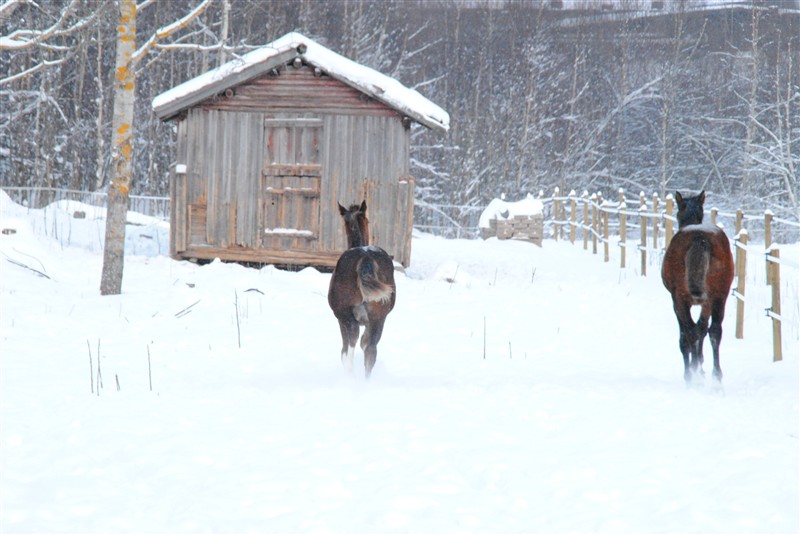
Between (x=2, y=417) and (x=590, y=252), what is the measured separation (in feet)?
53.0

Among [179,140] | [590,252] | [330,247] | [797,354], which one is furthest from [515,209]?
[797,354]

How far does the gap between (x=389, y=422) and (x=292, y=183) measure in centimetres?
996

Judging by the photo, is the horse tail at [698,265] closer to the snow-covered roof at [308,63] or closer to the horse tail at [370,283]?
the horse tail at [370,283]

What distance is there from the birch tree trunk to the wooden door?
12.1 feet

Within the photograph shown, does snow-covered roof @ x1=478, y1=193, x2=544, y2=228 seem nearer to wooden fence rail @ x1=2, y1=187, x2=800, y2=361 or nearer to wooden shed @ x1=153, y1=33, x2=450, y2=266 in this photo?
wooden fence rail @ x1=2, y1=187, x2=800, y2=361

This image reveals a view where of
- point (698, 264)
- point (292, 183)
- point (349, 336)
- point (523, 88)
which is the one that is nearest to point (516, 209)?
point (292, 183)

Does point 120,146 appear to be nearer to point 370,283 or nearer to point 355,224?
point 355,224

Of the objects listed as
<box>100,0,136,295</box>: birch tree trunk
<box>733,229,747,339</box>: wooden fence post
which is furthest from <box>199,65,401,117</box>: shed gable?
<box>733,229,747,339</box>: wooden fence post

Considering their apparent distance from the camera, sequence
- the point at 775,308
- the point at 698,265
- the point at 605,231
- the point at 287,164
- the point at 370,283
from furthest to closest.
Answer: the point at 605,231
the point at 287,164
the point at 775,308
the point at 370,283
the point at 698,265

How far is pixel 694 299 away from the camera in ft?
21.5

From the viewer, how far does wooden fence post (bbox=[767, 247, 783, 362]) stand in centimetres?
739

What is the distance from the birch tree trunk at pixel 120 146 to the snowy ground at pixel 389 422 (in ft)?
1.61

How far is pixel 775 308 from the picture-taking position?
7.59m

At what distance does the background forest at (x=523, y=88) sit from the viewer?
29531 mm
